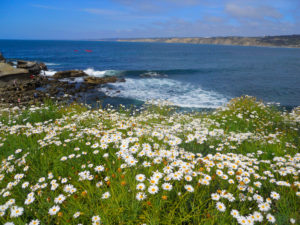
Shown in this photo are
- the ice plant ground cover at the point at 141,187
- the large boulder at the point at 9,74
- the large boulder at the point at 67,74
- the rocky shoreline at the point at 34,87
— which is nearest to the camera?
the ice plant ground cover at the point at 141,187

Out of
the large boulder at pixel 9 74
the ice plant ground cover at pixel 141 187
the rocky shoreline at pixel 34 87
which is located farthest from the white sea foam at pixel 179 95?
the ice plant ground cover at pixel 141 187

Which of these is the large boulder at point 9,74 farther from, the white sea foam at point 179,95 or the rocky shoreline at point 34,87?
the white sea foam at point 179,95

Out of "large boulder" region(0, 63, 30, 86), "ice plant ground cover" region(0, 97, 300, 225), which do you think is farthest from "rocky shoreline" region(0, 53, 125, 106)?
"ice plant ground cover" region(0, 97, 300, 225)

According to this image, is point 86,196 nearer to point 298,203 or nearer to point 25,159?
point 25,159

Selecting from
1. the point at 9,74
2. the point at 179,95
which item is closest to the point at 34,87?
the point at 9,74

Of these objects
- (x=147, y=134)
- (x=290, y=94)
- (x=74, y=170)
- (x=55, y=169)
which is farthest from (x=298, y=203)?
(x=290, y=94)

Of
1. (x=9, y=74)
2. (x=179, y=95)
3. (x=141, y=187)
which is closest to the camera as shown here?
(x=141, y=187)

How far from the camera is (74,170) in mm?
3420

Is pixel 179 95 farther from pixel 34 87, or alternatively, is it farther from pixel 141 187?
pixel 141 187

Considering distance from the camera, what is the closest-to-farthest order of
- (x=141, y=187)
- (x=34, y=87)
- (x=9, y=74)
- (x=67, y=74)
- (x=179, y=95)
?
(x=141, y=187), (x=34, y=87), (x=179, y=95), (x=9, y=74), (x=67, y=74)

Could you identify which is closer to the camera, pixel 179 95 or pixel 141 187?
pixel 141 187

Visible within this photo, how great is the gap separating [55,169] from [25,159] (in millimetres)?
950

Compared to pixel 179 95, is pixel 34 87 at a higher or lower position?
higher

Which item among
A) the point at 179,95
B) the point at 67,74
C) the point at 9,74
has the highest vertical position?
the point at 9,74
